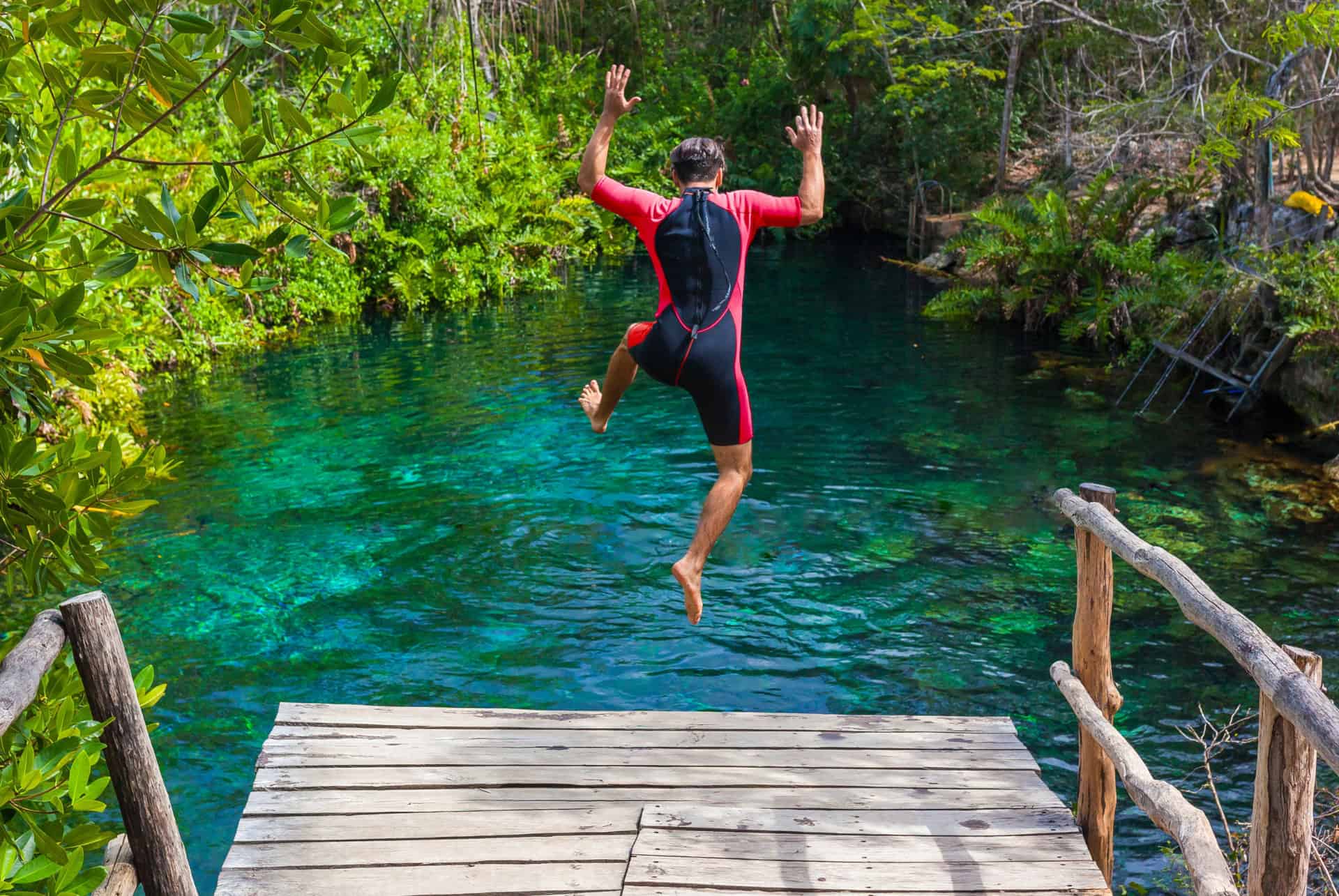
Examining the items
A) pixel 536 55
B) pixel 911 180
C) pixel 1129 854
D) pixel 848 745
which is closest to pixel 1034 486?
pixel 1129 854

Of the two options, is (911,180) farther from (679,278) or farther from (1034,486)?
(679,278)

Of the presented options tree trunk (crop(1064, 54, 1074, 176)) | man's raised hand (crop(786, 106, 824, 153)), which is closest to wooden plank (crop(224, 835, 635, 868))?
man's raised hand (crop(786, 106, 824, 153))

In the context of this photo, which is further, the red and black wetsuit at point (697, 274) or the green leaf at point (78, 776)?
the red and black wetsuit at point (697, 274)

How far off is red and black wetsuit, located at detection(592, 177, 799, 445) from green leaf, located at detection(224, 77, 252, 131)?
6.93 feet

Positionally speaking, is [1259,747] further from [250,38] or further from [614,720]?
[250,38]

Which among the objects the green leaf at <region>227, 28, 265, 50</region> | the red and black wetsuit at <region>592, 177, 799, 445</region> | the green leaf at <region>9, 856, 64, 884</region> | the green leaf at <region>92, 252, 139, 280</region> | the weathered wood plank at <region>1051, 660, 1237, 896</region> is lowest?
the weathered wood plank at <region>1051, 660, 1237, 896</region>

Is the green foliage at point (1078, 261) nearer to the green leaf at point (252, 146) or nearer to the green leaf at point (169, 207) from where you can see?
the green leaf at point (252, 146)

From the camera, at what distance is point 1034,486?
11422 millimetres

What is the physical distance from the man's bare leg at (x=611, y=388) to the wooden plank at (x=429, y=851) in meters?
1.93

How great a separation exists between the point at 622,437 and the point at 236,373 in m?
6.67

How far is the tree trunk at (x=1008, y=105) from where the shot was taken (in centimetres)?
2367

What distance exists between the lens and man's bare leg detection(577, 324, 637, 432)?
5598mm

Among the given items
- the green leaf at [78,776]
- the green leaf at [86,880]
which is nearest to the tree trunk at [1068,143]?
the green leaf at [86,880]

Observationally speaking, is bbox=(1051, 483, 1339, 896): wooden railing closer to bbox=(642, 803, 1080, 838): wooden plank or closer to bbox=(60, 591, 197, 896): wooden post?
bbox=(642, 803, 1080, 838): wooden plank
